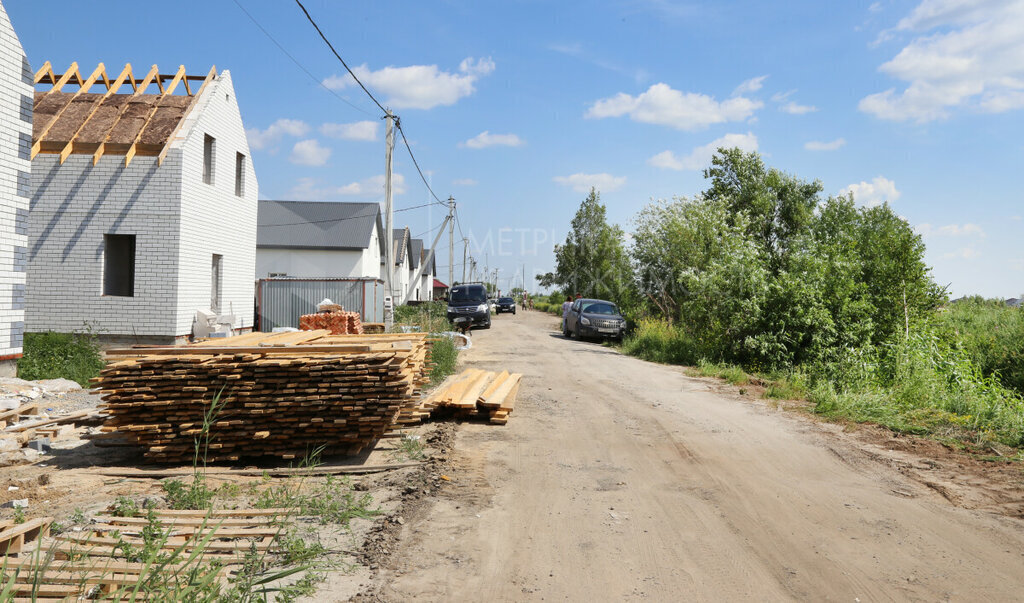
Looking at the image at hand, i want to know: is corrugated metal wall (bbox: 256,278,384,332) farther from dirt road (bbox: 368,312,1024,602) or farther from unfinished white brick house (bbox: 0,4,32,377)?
dirt road (bbox: 368,312,1024,602)

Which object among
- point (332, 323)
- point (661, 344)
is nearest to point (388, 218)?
point (332, 323)

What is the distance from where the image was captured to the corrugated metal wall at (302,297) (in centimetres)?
2083

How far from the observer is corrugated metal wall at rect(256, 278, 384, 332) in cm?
2083

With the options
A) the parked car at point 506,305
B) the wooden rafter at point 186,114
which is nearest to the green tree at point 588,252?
the parked car at point 506,305

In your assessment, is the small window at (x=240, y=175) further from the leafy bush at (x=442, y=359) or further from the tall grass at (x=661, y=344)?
the tall grass at (x=661, y=344)

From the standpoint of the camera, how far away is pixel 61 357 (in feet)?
41.9

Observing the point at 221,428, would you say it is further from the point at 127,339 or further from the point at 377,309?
the point at 377,309

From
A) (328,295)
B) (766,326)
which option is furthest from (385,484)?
(328,295)

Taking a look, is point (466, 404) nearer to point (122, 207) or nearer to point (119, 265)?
point (122, 207)

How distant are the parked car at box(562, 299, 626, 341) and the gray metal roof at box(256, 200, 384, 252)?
1386 cm

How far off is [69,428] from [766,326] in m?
14.0

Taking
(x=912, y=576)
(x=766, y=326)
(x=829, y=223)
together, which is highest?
(x=829, y=223)

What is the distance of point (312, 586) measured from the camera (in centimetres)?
392

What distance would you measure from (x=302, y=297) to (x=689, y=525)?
60.7ft
